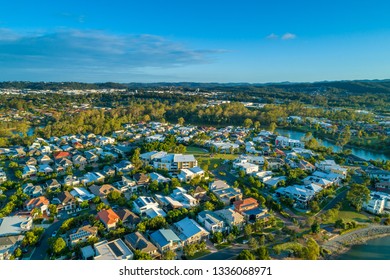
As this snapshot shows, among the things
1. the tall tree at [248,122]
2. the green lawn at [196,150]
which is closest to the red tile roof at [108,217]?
the green lawn at [196,150]

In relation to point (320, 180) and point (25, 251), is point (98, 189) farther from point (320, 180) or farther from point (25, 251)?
point (320, 180)

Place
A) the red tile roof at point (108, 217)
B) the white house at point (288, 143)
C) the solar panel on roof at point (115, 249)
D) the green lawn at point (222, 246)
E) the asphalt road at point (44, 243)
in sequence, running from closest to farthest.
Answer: the solar panel on roof at point (115, 249) < the asphalt road at point (44, 243) < the green lawn at point (222, 246) < the red tile roof at point (108, 217) < the white house at point (288, 143)

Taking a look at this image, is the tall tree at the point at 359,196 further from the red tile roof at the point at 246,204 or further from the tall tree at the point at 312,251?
the tall tree at the point at 312,251

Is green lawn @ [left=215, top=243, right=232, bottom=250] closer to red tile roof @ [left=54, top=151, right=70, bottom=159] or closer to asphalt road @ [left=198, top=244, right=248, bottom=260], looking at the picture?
asphalt road @ [left=198, top=244, right=248, bottom=260]

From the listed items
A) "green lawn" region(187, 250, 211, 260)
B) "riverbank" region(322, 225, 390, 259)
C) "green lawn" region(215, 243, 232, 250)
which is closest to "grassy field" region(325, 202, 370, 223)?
"riverbank" region(322, 225, 390, 259)

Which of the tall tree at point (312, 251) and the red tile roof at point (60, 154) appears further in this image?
the red tile roof at point (60, 154)

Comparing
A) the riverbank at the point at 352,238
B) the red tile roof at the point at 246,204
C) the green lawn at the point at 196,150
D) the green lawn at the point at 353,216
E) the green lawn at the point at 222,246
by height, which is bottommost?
the riverbank at the point at 352,238

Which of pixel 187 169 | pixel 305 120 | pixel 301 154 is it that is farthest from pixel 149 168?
pixel 305 120

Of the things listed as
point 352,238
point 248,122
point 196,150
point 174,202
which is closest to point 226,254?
point 174,202
